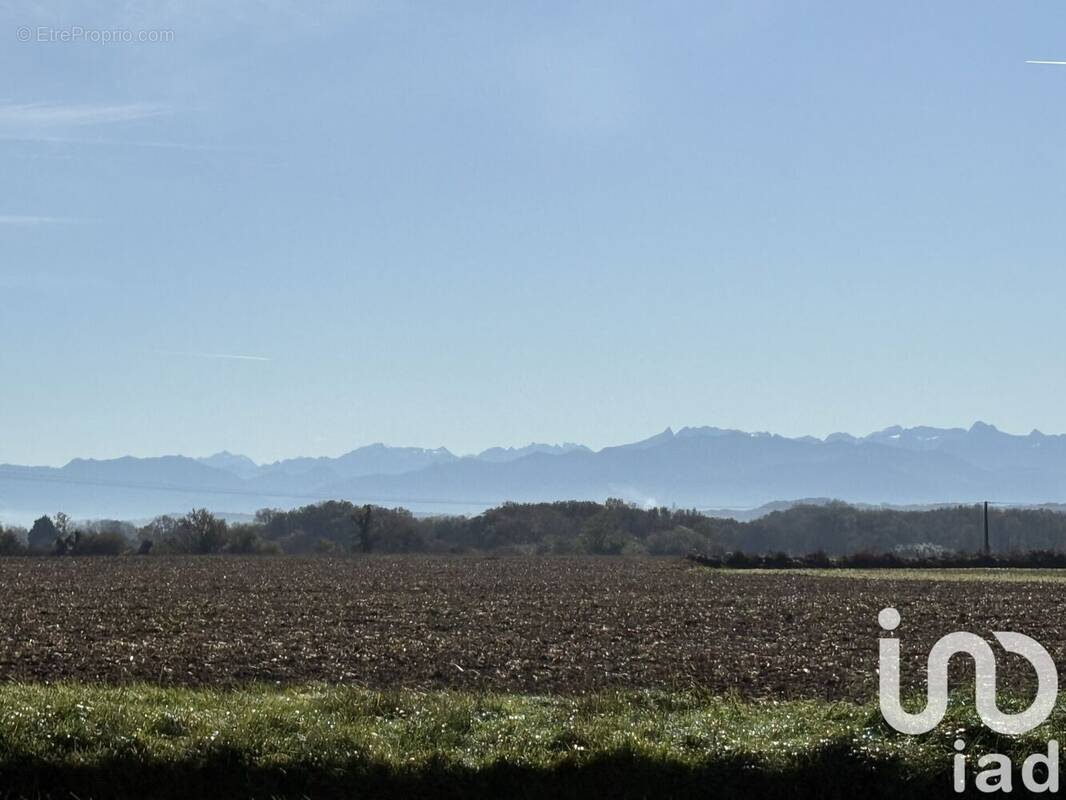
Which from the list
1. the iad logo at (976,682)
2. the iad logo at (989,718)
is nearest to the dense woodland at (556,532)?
the iad logo at (976,682)

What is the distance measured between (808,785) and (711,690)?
761 cm

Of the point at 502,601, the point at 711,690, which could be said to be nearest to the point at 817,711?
→ the point at 711,690

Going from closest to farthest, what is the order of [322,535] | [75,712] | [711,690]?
[75,712] → [711,690] → [322,535]

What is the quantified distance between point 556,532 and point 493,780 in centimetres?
14105

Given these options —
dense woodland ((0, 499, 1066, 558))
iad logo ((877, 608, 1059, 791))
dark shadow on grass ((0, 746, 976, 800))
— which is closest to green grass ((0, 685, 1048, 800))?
dark shadow on grass ((0, 746, 976, 800))

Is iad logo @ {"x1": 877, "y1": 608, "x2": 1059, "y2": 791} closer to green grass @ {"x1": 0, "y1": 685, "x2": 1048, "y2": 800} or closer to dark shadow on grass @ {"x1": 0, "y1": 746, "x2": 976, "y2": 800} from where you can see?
green grass @ {"x1": 0, "y1": 685, "x2": 1048, "y2": 800}

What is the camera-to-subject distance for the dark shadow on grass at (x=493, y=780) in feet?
41.2

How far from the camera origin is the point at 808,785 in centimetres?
1264

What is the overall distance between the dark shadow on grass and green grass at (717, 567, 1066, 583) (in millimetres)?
53592

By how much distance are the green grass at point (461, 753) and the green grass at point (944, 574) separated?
52882 mm

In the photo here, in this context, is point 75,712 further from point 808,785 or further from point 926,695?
point 926,695

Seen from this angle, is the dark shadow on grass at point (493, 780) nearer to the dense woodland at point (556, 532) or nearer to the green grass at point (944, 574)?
the green grass at point (944, 574)

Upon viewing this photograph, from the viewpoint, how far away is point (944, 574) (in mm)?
72688

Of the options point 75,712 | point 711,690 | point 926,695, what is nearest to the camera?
point 75,712
